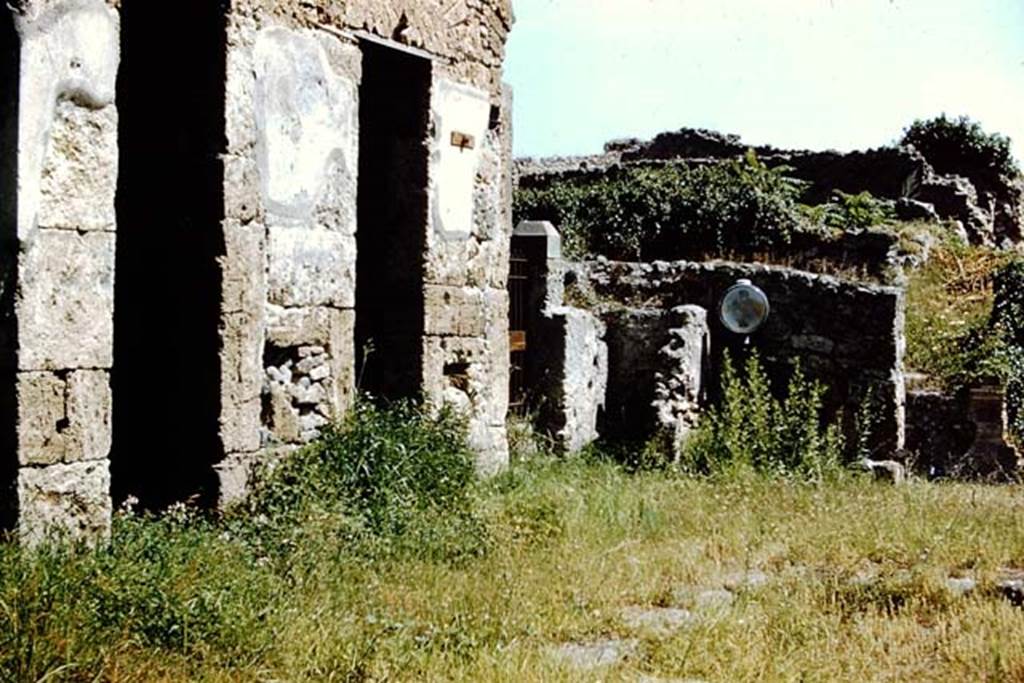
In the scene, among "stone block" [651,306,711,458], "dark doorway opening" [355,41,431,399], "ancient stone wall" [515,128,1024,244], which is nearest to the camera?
"dark doorway opening" [355,41,431,399]

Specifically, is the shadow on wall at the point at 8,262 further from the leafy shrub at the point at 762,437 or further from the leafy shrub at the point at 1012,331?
the leafy shrub at the point at 1012,331

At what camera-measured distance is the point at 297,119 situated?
7.14m

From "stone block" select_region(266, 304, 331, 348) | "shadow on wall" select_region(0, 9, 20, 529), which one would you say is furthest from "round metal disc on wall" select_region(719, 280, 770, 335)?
"shadow on wall" select_region(0, 9, 20, 529)

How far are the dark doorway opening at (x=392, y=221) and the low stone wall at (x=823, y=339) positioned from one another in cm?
414

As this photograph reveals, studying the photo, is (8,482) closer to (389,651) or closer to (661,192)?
(389,651)

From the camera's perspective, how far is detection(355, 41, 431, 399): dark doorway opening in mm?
8398

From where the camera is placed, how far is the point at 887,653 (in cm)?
552

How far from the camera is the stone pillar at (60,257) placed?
5.24m

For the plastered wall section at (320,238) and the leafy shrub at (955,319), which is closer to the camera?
the plastered wall section at (320,238)

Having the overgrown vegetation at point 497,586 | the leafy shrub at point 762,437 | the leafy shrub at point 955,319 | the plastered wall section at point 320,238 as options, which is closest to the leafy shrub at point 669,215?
the leafy shrub at point 955,319

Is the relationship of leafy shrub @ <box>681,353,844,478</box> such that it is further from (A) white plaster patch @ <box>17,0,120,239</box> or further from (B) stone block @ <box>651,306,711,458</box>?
(A) white plaster patch @ <box>17,0,120,239</box>

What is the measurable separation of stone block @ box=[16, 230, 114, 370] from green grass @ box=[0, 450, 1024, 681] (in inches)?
32.5

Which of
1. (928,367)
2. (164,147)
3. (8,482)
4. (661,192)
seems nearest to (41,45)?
(164,147)

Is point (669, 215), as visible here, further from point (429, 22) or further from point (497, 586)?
point (497, 586)
